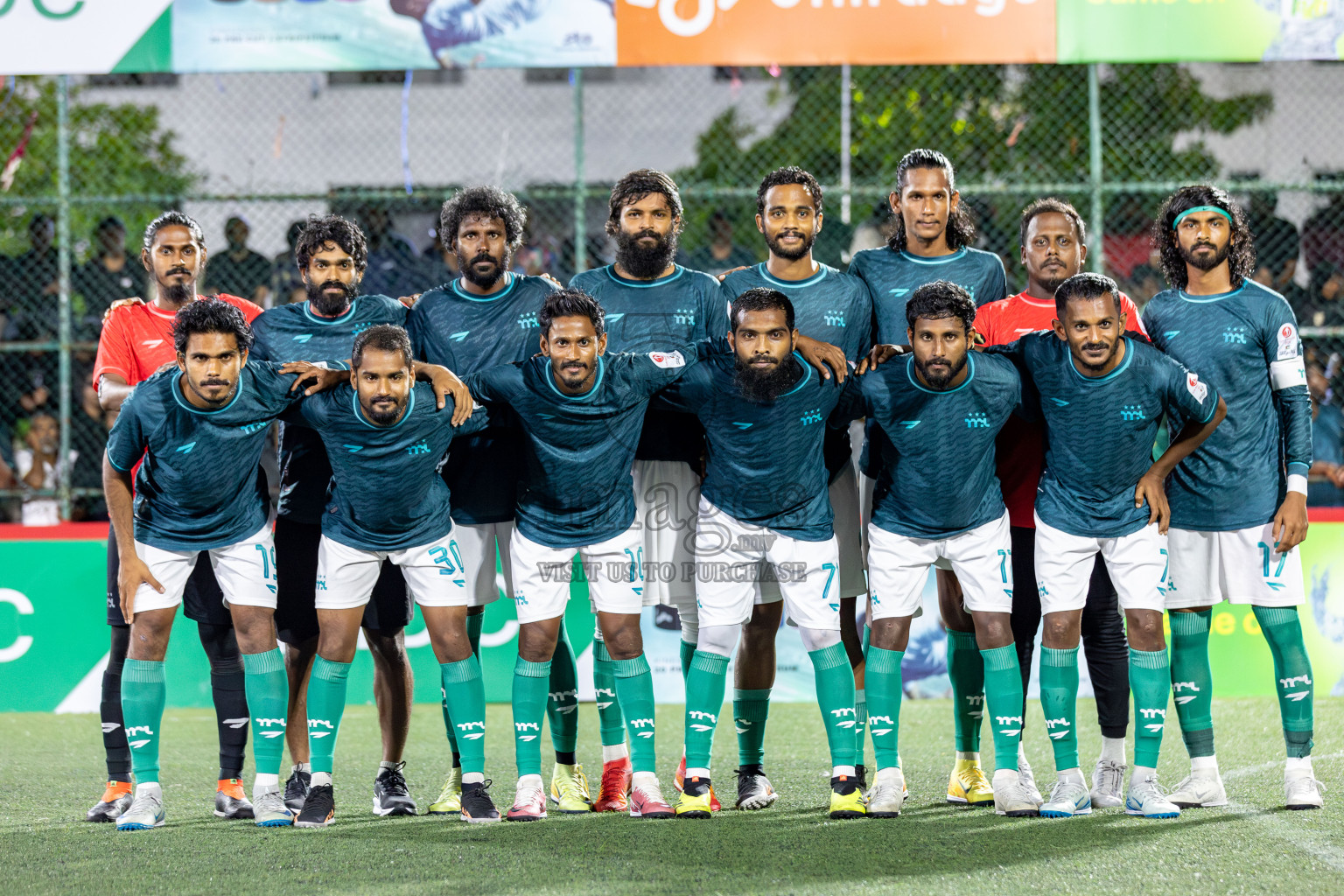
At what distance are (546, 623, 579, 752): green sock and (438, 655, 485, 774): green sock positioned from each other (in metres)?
0.37

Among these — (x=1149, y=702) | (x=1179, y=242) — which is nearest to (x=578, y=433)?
(x=1149, y=702)

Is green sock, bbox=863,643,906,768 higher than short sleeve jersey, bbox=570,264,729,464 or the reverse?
the reverse

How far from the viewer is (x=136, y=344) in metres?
5.06

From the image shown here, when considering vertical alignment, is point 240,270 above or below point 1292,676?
above

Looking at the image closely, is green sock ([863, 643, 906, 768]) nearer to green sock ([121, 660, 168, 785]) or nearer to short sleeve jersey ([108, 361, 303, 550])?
short sleeve jersey ([108, 361, 303, 550])

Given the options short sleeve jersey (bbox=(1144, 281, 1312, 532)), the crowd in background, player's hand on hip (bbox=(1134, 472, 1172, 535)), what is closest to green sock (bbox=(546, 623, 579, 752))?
player's hand on hip (bbox=(1134, 472, 1172, 535))

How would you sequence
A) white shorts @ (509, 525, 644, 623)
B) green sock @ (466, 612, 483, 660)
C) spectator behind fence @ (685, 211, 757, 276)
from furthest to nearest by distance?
spectator behind fence @ (685, 211, 757, 276) < green sock @ (466, 612, 483, 660) < white shorts @ (509, 525, 644, 623)

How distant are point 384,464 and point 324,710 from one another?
2.87ft

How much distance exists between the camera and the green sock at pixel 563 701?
501 cm

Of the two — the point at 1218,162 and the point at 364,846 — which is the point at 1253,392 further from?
the point at 1218,162

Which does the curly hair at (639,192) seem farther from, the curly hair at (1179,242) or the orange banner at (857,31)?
the orange banner at (857,31)

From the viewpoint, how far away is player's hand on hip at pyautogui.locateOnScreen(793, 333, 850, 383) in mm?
4578

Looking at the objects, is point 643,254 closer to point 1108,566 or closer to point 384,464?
point 384,464

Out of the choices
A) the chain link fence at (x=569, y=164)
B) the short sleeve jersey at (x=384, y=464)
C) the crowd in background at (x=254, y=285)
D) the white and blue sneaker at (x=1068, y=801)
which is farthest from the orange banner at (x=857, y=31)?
the white and blue sneaker at (x=1068, y=801)
